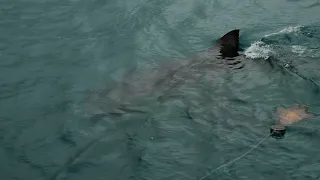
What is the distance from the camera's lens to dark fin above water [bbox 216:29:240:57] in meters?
8.83

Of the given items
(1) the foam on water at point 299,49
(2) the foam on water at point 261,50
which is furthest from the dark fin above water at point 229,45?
(1) the foam on water at point 299,49

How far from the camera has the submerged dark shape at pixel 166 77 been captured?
7609mm

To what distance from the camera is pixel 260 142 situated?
22.0ft

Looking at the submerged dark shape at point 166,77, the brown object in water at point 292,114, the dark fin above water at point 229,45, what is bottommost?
the brown object in water at point 292,114

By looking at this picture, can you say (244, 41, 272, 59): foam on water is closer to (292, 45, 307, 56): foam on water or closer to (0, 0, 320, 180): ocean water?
(0, 0, 320, 180): ocean water

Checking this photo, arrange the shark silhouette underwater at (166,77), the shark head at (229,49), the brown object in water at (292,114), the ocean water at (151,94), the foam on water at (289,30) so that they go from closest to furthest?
the ocean water at (151,94)
the brown object in water at (292,114)
the shark silhouette underwater at (166,77)
the shark head at (229,49)
the foam on water at (289,30)

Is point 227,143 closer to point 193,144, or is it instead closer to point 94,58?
point 193,144

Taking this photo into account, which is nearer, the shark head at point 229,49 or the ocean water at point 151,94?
the ocean water at point 151,94

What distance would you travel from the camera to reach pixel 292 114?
23.6 feet

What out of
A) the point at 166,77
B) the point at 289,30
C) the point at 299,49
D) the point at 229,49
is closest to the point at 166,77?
the point at 166,77

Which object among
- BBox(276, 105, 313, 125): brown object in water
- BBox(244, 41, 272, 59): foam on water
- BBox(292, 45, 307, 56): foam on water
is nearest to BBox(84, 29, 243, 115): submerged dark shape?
BBox(244, 41, 272, 59): foam on water

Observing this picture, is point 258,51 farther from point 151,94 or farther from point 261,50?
point 151,94

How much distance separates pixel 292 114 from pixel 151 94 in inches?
90.8

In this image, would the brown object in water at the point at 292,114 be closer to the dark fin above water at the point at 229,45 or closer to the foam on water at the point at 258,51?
the foam on water at the point at 258,51
